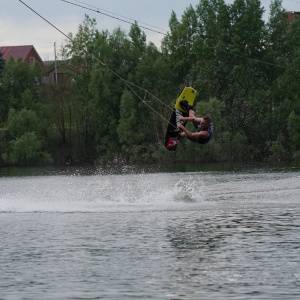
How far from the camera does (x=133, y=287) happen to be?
552 inches

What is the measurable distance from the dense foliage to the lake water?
100 ft

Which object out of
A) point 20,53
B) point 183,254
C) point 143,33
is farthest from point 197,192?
point 20,53

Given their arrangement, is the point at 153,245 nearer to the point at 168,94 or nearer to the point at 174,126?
the point at 174,126

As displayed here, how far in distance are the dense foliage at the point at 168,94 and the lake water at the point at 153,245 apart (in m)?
30.5

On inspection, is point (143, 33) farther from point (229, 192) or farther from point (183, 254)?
point (183, 254)

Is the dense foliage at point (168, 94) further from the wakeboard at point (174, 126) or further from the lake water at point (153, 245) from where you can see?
the wakeboard at point (174, 126)

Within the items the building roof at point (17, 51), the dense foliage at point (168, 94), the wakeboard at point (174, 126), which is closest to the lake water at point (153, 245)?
the wakeboard at point (174, 126)

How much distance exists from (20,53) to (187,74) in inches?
1548

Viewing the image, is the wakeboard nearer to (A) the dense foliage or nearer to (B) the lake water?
(B) the lake water

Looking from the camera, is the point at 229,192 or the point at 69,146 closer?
the point at 229,192

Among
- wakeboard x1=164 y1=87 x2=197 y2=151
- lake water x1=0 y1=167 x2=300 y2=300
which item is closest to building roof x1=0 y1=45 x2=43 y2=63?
lake water x1=0 y1=167 x2=300 y2=300

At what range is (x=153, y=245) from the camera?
18578 mm

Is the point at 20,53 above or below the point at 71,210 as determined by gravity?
above

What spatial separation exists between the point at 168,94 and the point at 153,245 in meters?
50.6
